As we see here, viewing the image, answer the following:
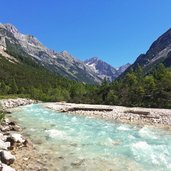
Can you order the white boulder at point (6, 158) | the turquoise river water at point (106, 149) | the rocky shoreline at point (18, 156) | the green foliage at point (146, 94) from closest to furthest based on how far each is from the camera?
the rocky shoreline at point (18, 156) < the white boulder at point (6, 158) < the turquoise river water at point (106, 149) < the green foliage at point (146, 94)

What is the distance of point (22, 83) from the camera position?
191 metres

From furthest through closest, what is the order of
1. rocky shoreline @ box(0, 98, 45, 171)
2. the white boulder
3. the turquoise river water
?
1. the turquoise river water
2. the white boulder
3. rocky shoreline @ box(0, 98, 45, 171)

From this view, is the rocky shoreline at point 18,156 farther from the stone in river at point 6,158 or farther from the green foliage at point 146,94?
the green foliage at point 146,94

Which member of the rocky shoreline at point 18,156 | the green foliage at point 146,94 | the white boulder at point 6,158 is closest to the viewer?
the rocky shoreline at point 18,156

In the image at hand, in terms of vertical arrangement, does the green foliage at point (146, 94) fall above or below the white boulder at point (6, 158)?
above

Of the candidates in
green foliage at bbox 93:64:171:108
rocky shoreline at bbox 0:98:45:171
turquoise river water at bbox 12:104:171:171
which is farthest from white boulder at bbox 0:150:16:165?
green foliage at bbox 93:64:171:108

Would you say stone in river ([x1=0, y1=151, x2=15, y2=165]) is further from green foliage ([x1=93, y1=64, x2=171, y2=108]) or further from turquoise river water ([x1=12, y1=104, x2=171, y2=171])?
green foliage ([x1=93, y1=64, x2=171, y2=108])

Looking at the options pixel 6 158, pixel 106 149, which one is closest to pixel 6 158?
pixel 6 158

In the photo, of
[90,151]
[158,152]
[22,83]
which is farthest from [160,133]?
[22,83]

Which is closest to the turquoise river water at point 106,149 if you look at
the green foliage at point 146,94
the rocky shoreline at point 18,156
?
the rocky shoreline at point 18,156

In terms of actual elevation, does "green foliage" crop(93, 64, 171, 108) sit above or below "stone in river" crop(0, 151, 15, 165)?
above

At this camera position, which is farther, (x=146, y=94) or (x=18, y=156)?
(x=146, y=94)

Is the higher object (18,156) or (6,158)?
(6,158)

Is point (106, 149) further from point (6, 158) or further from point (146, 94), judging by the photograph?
point (146, 94)
